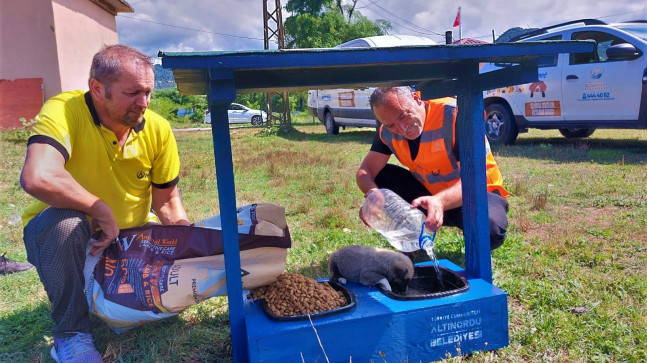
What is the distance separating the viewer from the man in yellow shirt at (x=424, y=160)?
2799 mm

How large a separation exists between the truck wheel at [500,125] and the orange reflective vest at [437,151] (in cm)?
582

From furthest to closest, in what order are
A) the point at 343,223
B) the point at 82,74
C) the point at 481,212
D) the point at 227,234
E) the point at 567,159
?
the point at 82,74, the point at 567,159, the point at 343,223, the point at 481,212, the point at 227,234

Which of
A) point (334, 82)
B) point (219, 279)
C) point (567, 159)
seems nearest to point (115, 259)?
point (219, 279)

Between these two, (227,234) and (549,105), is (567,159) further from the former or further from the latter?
(227,234)

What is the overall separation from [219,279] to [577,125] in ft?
22.3

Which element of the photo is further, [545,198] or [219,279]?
[545,198]

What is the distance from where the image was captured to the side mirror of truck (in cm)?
641

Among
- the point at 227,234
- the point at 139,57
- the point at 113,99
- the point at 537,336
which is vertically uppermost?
the point at 139,57

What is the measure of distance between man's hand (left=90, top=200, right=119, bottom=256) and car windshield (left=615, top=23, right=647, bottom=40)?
23.0 ft

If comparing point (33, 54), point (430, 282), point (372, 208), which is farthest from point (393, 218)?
point (33, 54)

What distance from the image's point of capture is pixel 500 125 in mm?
8844

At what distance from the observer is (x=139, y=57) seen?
2412mm

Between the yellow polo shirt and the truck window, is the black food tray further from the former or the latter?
the truck window

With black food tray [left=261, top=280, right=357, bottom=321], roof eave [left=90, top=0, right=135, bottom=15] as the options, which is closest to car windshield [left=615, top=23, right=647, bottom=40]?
black food tray [left=261, top=280, right=357, bottom=321]
